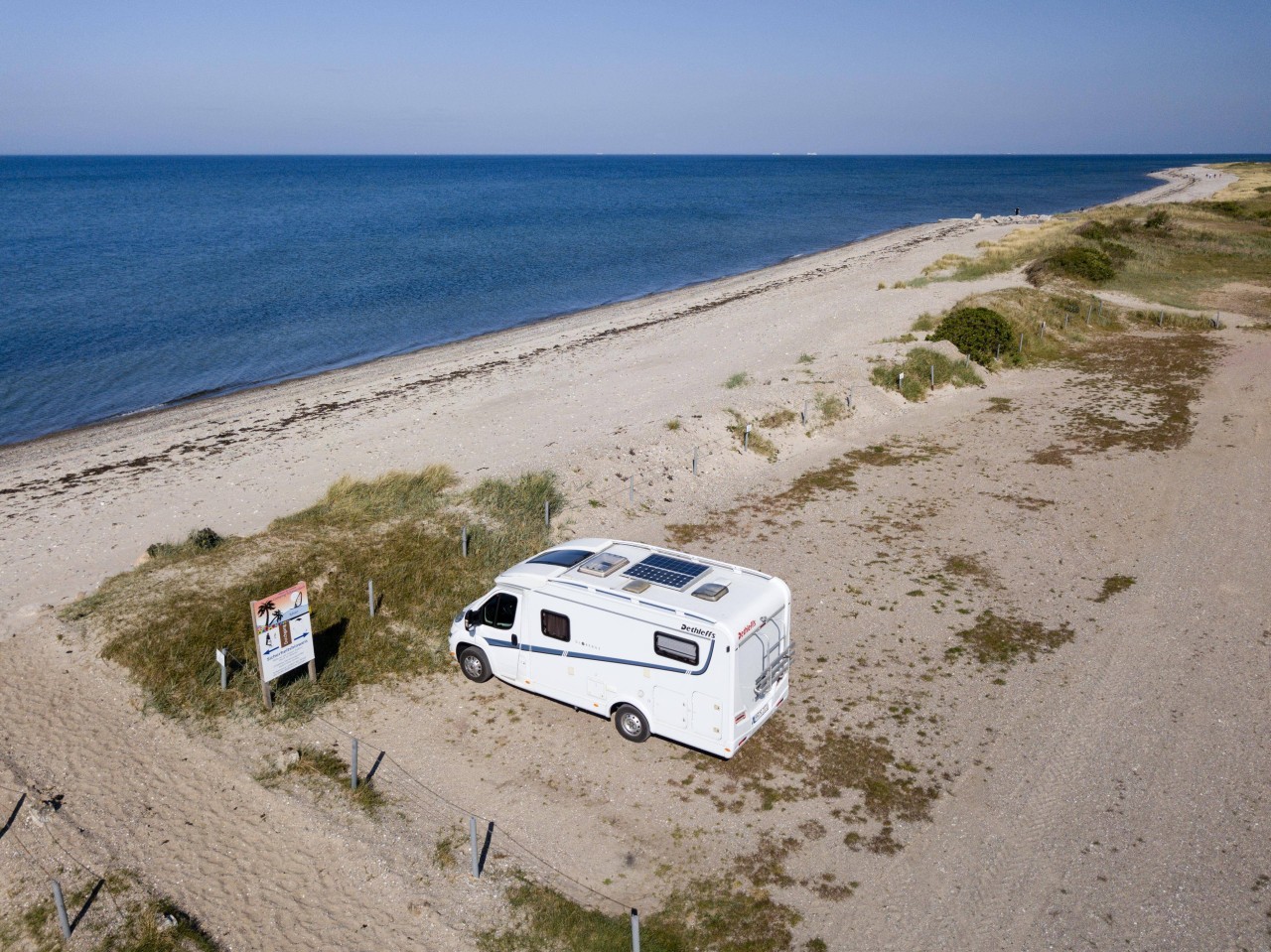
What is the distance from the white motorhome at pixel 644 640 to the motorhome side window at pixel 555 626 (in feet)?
0.06

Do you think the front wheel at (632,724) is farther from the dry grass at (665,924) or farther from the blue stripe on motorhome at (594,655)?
the dry grass at (665,924)

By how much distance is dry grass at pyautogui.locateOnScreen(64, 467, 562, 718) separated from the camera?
571 inches

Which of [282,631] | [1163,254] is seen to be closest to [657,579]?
[282,631]

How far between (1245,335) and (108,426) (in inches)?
1921

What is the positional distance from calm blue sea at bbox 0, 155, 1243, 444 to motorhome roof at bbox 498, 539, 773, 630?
29.1 meters

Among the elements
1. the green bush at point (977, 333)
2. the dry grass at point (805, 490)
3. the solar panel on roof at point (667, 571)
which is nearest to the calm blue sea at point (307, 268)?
the green bush at point (977, 333)

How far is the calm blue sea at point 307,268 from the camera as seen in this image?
41500 millimetres

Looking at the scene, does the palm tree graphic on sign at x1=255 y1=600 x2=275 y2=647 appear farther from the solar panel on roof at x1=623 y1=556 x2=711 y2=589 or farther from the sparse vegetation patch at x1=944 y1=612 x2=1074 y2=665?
the sparse vegetation patch at x1=944 y1=612 x2=1074 y2=665

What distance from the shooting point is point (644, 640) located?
12.6 meters

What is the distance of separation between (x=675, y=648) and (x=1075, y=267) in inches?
1810

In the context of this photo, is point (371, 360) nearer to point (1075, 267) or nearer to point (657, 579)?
point (657, 579)

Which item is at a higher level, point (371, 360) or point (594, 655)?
point (594, 655)

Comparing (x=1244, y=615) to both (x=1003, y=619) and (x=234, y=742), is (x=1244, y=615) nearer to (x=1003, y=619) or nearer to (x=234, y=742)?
(x=1003, y=619)

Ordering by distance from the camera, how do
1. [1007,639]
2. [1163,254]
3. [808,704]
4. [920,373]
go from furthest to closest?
1. [1163,254]
2. [920,373]
3. [1007,639]
4. [808,704]
